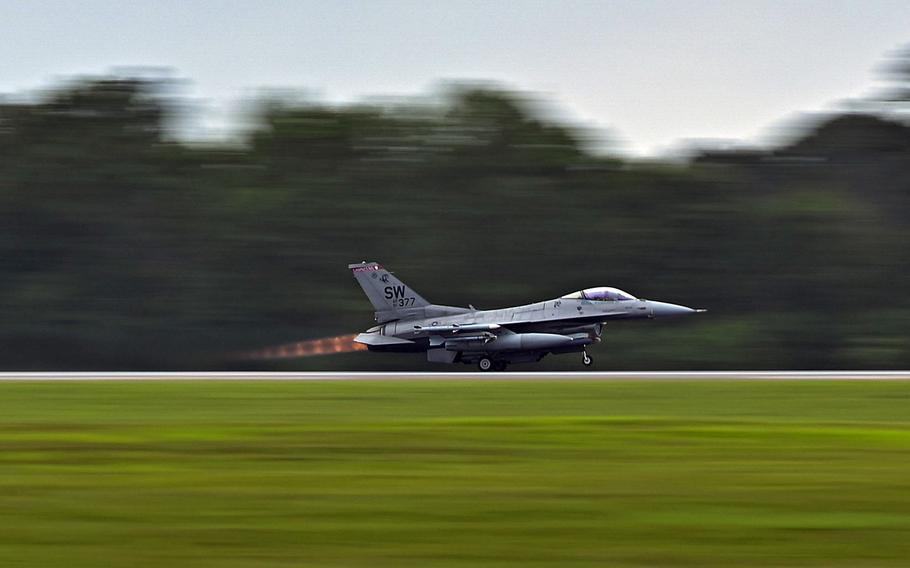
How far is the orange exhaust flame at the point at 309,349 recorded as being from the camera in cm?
4388

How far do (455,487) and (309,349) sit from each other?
3262cm

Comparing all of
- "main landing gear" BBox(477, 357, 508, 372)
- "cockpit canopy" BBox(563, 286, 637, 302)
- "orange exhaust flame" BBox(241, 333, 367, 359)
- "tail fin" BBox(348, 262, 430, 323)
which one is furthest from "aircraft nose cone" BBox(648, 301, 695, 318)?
"orange exhaust flame" BBox(241, 333, 367, 359)

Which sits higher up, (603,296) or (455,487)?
(603,296)

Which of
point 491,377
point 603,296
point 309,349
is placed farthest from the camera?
point 309,349

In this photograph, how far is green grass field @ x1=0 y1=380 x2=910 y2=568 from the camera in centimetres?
977

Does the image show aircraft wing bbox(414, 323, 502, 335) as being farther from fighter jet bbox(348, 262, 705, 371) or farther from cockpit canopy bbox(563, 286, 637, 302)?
cockpit canopy bbox(563, 286, 637, 302)

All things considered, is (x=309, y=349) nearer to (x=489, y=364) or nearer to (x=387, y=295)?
(x=387, y=295)

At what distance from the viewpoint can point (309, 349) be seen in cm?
4500

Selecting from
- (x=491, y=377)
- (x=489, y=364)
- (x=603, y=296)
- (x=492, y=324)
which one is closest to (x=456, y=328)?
(x=492, y=324)

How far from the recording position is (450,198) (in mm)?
48344

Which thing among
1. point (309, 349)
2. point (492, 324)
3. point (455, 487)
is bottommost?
point (309, 349)

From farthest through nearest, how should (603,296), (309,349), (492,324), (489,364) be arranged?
→ (309,349)
(489,364)
(492,324)
(603,296)

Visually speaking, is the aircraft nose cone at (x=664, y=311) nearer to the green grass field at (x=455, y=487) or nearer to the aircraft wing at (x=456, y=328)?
the aircraft wing at (x=456, y=328)

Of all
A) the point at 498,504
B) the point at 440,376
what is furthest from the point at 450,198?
the point at 498,504
